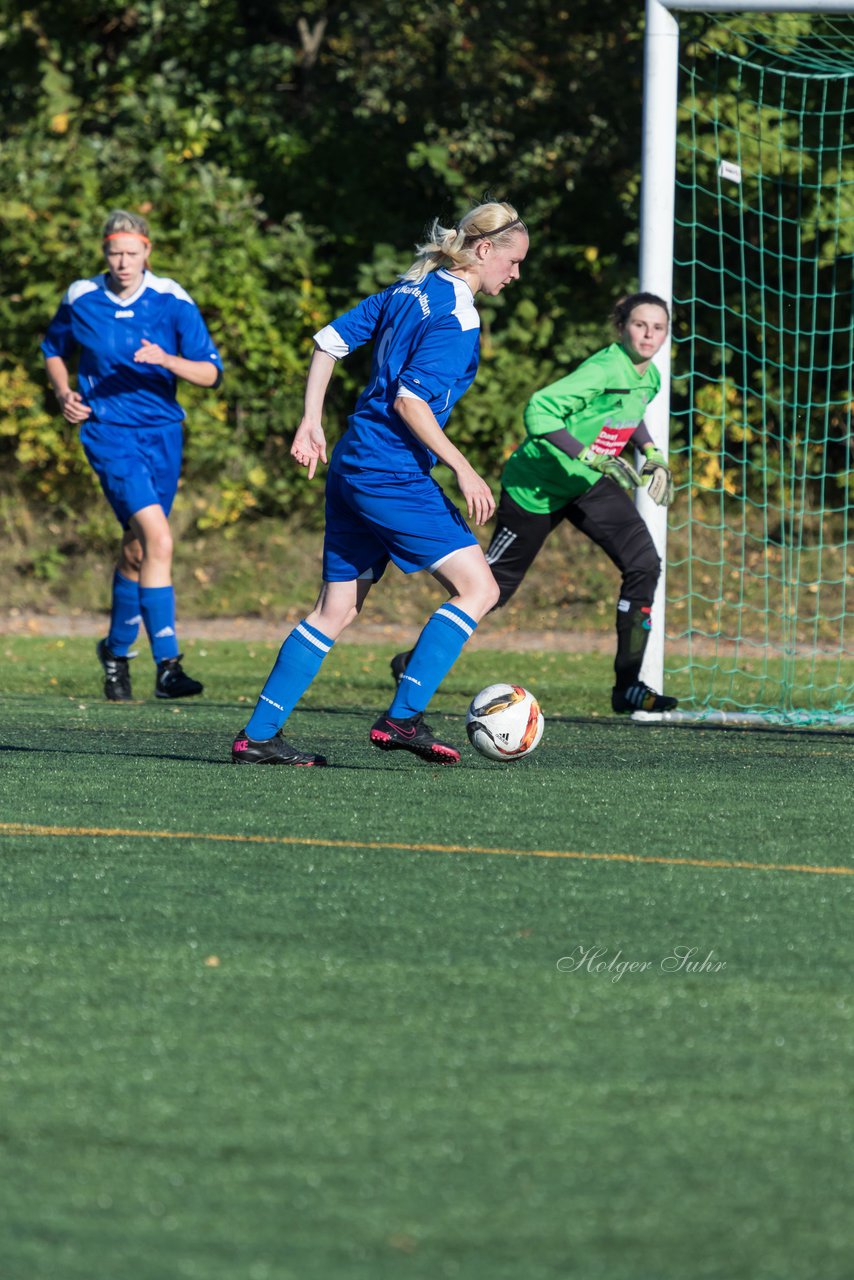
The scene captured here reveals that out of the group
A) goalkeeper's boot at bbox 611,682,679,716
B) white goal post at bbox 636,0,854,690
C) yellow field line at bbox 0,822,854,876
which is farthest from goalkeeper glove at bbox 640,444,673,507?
yellow field line at bbox 0,822,854,876

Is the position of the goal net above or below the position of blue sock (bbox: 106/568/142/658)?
above

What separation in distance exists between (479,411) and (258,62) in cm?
404

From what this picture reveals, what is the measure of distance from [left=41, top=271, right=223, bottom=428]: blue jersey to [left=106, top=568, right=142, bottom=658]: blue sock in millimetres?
715

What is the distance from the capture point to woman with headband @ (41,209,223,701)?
8.08m

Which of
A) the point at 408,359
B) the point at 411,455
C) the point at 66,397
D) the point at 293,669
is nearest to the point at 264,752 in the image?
the point at 293,669

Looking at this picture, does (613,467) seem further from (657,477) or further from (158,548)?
(158,548)

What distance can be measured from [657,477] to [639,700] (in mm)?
908

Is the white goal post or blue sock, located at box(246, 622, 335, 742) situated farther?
the white goal post

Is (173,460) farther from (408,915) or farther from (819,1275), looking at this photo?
(819,1275)

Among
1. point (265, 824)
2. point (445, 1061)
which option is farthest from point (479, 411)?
point (445, 1061)

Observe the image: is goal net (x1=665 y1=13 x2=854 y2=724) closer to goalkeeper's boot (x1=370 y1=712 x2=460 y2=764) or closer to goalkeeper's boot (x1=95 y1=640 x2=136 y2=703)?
goalkeeper's boot (x1=95 y1=640 x2=136 y2=703)

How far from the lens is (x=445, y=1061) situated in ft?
9.32

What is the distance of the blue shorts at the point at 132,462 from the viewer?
26.7ft

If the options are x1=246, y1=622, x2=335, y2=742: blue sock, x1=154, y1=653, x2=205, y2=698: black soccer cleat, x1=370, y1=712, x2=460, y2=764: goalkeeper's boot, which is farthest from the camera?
x1=154, y1=653, x2=205, y2=698: black soccer cleat
